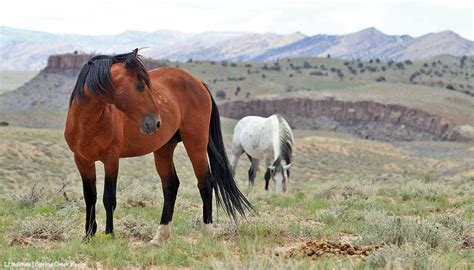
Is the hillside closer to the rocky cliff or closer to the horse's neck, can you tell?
the rocky cliff

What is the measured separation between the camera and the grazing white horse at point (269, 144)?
50.0 ft

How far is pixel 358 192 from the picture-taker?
47.3 ft

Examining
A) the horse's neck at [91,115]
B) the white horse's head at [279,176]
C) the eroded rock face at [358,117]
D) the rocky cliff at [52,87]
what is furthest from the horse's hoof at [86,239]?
the rocky cliff at [52,87]

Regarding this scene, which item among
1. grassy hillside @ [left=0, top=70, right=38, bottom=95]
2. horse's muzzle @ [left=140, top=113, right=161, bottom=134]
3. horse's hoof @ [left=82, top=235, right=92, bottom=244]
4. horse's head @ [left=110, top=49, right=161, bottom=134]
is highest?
horse's head @ [left=110, top=49, right=161, bottom=134]

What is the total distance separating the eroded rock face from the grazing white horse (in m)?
37.2

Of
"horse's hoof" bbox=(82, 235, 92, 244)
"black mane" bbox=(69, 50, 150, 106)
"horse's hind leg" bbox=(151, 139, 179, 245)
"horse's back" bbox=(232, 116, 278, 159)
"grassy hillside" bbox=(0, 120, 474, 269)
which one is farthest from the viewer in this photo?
"horse's back" bbox=(232, 116, 278, 159)

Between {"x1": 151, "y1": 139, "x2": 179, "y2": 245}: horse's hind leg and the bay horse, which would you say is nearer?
the bay horse

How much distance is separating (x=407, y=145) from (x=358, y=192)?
116ft

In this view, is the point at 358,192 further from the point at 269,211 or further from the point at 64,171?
the point at 64,171

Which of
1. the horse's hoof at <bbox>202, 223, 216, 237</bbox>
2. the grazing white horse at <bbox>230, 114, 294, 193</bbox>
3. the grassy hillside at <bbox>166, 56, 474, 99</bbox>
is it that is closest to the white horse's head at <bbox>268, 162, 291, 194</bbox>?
the grazing white horse at <bbox>230, 114, 294, 193</bbox>

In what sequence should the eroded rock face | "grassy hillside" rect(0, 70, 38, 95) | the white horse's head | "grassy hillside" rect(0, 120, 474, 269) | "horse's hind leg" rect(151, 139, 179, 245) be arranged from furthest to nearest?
"grassy hillside" rect(0, 70, 38, 95) → the eroded rock face → the white horse's head → "horse's hind leg" rect(151, 139, 179, 245) → "grassy hillside" rect(0, 120, 474, 269)

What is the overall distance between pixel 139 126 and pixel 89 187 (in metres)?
0.95

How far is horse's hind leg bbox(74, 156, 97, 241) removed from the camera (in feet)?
23.1

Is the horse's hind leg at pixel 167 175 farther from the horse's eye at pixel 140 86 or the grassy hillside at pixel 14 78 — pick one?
the grassy hillside at pixel 14 78
